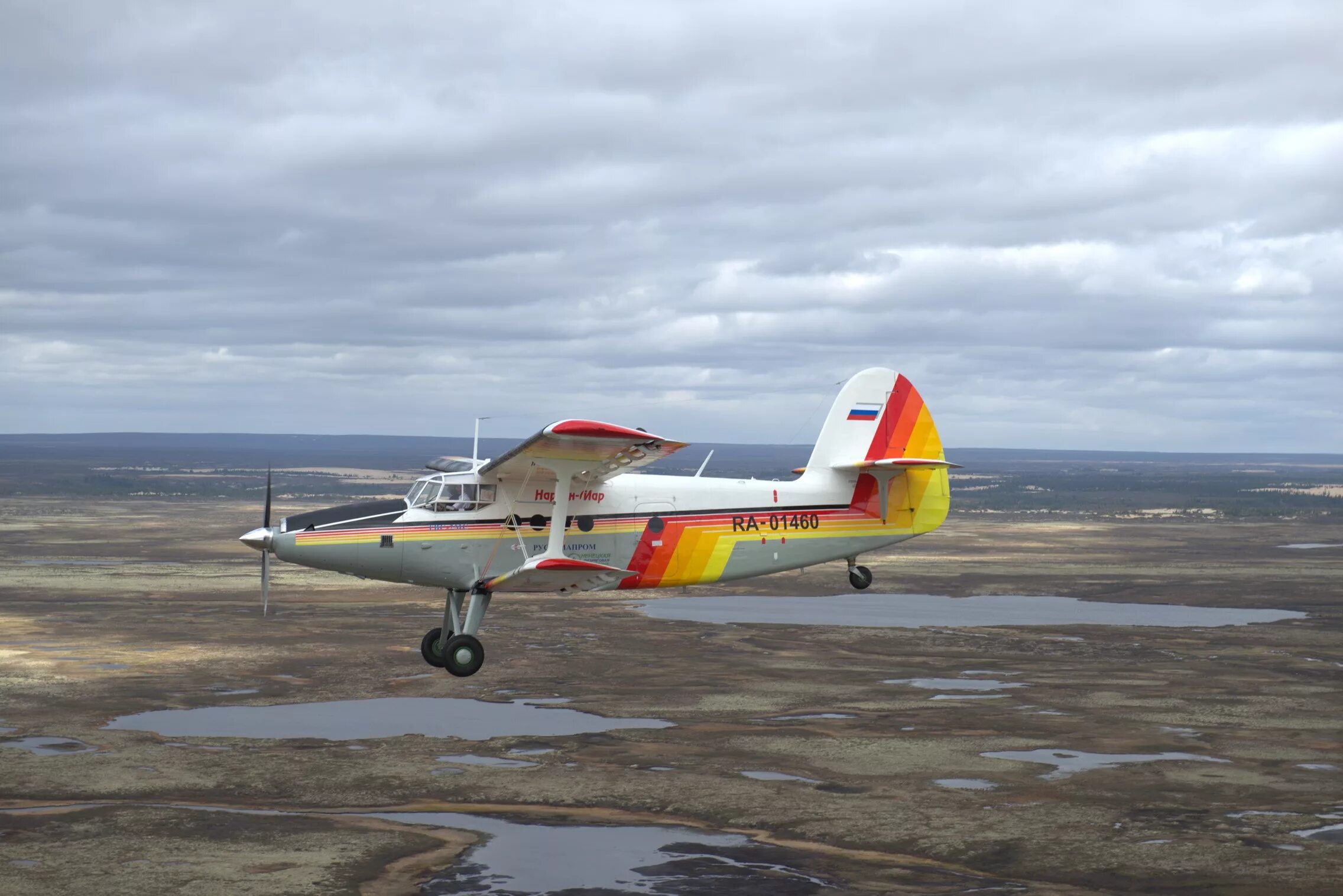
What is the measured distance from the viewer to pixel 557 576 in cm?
2731

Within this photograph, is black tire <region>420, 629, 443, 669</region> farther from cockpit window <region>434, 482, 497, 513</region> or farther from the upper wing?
the upper wing

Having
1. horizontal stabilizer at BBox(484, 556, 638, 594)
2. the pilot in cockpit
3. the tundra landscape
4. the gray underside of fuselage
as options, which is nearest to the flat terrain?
the tundra landscape

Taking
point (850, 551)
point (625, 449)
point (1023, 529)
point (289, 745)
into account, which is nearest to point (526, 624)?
point (289, 745)

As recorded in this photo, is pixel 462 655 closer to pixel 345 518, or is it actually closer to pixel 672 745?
pixel 345 518

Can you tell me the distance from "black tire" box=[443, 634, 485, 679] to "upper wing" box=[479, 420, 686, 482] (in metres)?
3.33

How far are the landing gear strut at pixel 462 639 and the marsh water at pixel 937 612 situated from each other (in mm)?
31186

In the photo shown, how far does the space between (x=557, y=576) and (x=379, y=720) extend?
11.1 metres

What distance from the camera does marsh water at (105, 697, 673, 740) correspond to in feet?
112

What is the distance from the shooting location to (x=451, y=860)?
2398 centimetres

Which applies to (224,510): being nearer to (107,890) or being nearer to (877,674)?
(877,674)

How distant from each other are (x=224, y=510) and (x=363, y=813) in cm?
13594

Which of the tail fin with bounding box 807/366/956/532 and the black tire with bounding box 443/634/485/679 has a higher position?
the tail fin with bounding box 807/366/956/532

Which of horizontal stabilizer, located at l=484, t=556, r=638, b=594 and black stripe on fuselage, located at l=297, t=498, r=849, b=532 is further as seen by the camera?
black stripe on fuselage, located at l=297, t=498, r=849, b=532

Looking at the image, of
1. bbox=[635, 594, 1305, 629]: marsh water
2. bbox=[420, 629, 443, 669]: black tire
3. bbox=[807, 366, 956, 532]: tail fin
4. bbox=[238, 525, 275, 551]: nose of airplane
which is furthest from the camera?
bbox=[635, 594, 1305, 629]: marsh water
